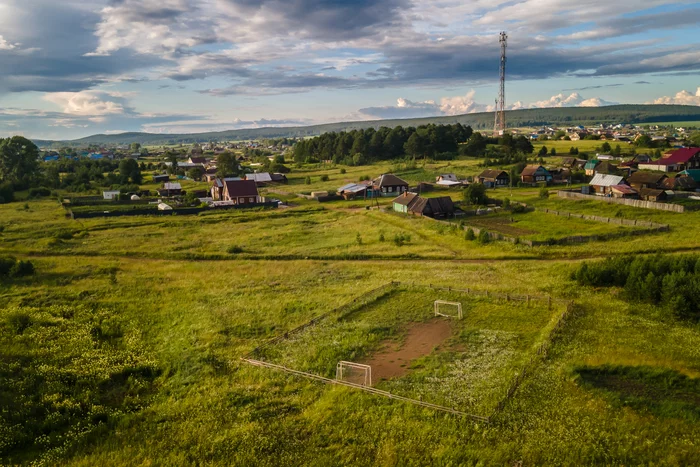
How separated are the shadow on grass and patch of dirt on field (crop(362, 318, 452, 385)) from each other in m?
5.30

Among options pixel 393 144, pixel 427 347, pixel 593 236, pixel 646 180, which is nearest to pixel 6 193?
pixel 427 347

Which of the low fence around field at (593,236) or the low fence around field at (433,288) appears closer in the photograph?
the low fence around field at (433,288)

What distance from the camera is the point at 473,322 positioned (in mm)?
20500

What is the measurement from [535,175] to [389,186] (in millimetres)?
20399

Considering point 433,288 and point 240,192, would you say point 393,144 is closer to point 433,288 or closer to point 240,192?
point 240,192

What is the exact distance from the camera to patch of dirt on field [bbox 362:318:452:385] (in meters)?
16.3

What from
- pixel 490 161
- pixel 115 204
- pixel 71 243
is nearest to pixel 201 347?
pixel 71 243

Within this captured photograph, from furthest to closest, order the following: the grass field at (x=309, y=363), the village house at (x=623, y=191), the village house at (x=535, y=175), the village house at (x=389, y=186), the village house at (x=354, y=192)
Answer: the village house at (x=535, y=175) < the village house at (x=389, y=186) < the village house at (x=354, y=192) < the village house at (x=623, y=191) < the grass field at (x=309, y=363)

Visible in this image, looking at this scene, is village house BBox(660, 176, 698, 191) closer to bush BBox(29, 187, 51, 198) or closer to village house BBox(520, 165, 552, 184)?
village house BBox(520, 165, 552, 184)

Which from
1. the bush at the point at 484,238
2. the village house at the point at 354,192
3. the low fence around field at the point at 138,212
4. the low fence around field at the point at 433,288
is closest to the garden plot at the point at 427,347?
the low fence around field at the point at 433,288

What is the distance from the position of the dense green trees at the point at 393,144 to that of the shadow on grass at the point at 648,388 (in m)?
82.0

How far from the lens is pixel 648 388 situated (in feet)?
47.9

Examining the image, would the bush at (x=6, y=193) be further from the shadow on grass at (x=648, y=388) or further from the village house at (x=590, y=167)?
the village house at (x=590, y=167)

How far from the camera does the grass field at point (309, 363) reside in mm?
12195
